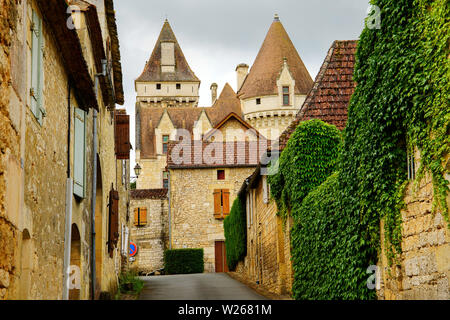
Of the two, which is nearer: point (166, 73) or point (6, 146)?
point (6, 146)

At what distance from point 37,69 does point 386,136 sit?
4.44m

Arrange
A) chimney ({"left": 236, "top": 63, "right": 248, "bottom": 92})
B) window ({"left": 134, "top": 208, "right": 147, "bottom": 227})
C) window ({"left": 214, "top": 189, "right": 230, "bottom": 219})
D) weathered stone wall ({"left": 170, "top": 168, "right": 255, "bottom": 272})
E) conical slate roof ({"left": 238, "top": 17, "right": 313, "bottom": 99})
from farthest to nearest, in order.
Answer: chimney ({"left": 236, "top": 63, "right": 248, "bottom": 92})
conical slate roof ({"left": 238, "top": 17, "right": 313, "bottom": 99})
window ({"left": 134, "top": 208, "right": 147, "bottom": 227})
weathered stone wall ({"left": 170, "top": 168, "right": 255, "bottom": 272})
window ({"left": 214, "top": 189, "right": 230, "bottom": 219})

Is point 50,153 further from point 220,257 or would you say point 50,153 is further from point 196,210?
point 220,257

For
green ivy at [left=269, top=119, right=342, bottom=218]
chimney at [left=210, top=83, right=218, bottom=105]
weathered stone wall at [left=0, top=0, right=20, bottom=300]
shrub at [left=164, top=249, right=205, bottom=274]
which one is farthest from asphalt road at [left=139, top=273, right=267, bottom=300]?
chimney at [left=210, top=83, right=218, bottom=105]

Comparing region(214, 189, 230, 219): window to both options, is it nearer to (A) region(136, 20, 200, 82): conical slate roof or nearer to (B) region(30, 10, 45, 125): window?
(B) region(30, 10, 45, 125): window

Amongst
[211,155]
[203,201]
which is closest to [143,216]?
[203,201]

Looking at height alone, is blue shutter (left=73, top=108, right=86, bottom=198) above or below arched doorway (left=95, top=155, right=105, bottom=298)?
above

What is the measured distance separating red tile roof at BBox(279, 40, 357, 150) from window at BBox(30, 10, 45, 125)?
969 cm

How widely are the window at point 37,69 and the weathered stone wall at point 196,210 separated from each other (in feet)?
94.3

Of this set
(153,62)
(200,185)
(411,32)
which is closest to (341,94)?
(411,32)

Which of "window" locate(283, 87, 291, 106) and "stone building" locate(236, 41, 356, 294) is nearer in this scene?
"stone building" locate(236, 41, 356, 294)

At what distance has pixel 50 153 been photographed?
8.41m

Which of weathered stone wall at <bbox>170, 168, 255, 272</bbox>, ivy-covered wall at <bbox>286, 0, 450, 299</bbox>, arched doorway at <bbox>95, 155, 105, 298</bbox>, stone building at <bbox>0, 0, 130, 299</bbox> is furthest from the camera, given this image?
weathered stone wall at <bbox>170, 168, 255, 272</bbox>

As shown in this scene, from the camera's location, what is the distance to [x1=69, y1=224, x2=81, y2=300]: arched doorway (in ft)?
35.2
